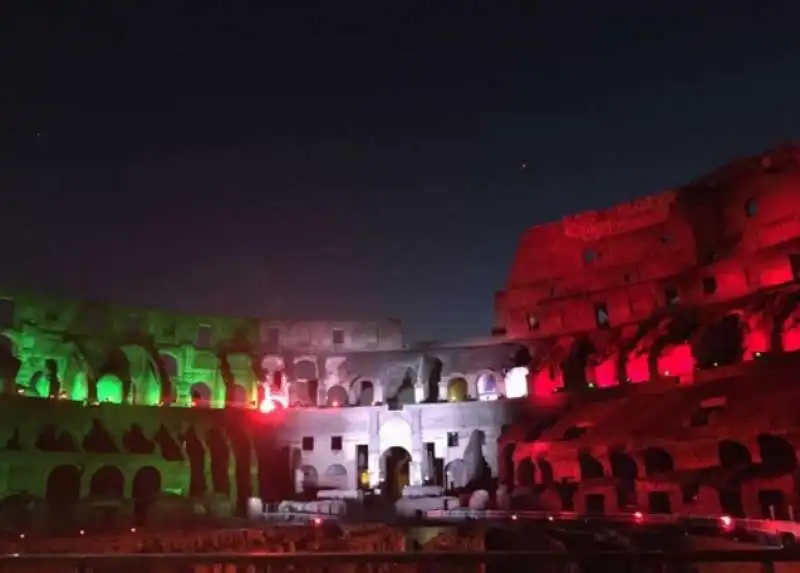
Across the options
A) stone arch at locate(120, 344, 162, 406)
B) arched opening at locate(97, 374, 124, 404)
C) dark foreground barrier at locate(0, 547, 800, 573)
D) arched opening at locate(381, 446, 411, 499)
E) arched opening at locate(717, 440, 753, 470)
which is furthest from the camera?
arched opening at locate(381, 446, 411, 499)

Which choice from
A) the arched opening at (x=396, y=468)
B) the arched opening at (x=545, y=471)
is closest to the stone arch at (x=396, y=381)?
the arched opening at (x=396, y=468)

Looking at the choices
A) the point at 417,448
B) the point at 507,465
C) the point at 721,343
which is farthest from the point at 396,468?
the point at 721,343

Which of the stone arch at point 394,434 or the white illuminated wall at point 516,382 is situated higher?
the white illuminated wall at point 516,382

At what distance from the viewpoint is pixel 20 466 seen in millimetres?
37031

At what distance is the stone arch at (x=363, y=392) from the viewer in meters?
55.5

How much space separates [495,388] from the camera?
54.2 metres

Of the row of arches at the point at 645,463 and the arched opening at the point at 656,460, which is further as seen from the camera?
the arched opening at the point at 656,460

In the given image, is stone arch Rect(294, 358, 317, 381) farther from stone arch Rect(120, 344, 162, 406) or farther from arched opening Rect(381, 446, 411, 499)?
stone arch Rect(120, 344, 162, 406)

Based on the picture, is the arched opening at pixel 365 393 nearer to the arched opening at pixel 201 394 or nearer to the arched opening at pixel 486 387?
the arched opening at pixel 486 387

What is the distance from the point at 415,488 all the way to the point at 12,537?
22457mm

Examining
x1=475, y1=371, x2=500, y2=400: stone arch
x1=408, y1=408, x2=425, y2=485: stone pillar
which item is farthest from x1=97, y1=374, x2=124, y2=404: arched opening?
x1=475, y1=371, x2=500, y2=400: stone arch

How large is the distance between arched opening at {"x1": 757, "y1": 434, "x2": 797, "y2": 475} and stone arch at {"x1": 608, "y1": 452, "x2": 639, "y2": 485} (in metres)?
7.10

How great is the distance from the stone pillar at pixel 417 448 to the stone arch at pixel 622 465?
16542mm

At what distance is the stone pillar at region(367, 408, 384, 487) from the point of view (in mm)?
49719
